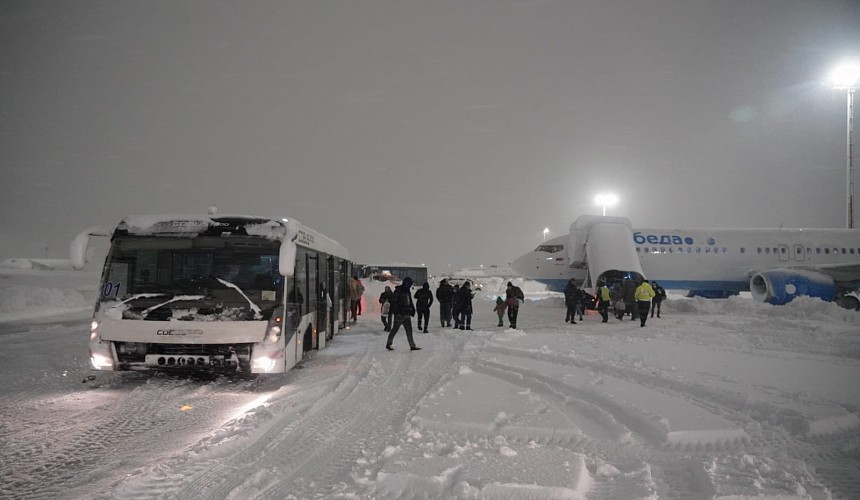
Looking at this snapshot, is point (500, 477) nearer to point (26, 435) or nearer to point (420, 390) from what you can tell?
point (420, 390)

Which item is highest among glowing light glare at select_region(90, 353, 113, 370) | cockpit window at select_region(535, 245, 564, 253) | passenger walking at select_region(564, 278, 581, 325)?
cockpit window at select_region(535, 245, 564, 253)

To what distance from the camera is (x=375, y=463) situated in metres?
3.96

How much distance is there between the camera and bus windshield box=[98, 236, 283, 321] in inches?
271

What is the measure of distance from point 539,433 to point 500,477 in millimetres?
1243

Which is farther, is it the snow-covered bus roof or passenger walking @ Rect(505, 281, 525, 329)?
passenger walking @ Rect(505, 281, 525, 329)

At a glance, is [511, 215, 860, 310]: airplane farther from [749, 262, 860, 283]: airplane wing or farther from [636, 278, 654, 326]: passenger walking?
[636, 278, 654, 326]: passenger walking

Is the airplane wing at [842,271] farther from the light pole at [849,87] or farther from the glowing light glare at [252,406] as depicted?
the glowing light glare at [252,406]

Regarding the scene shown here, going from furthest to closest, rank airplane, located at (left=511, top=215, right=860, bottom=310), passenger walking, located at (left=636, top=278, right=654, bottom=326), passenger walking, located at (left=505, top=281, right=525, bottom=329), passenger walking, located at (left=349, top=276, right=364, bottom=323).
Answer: airplane, located at (left=511, top=215, right=860, bottom=310), passenger walking, located at (left=349, top=276, right=364, bottom=323), passenger walking, located at (left=636, top=278, right=654, bottom=326), passenger walking, located at (left=505, top=281, right=525, bottom=329)

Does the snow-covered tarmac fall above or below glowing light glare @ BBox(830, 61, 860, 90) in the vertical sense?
below

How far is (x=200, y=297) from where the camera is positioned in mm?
7062

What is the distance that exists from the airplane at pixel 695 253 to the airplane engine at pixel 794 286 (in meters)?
0.98

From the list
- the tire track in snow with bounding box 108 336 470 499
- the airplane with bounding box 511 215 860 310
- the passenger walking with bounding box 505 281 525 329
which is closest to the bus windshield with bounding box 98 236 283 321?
the tire track in snow with bounding box 108 336 470 499

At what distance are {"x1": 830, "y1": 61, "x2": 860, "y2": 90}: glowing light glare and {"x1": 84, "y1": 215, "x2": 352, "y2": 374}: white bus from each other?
31.3 meters

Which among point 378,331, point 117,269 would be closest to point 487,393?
point 117,269
